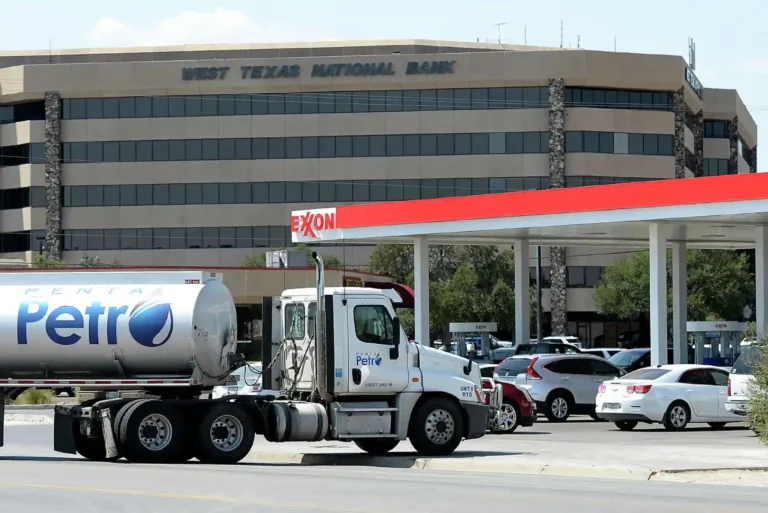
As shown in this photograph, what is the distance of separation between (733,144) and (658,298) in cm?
6576

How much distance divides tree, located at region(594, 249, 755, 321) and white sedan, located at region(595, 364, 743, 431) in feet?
136

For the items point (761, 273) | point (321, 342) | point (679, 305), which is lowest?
point (321, 342)

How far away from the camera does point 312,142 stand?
8406 centimetres

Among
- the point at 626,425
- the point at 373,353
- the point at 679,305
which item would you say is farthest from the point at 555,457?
the point at 679,305

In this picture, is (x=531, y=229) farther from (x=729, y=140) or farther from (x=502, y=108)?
(x=729, y=140)

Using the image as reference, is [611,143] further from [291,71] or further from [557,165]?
[291,71]

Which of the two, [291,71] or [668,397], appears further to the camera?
[291,71]

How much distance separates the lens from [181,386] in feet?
67.8

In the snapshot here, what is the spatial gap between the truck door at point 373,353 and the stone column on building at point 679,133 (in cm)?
6530

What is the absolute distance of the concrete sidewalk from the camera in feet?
63.0

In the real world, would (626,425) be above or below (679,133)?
below

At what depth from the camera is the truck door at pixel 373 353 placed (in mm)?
21047

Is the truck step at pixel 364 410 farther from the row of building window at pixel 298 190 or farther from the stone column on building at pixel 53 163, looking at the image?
the stone column on building at pixel 53 163

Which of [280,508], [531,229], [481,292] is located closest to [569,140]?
[481,292]
